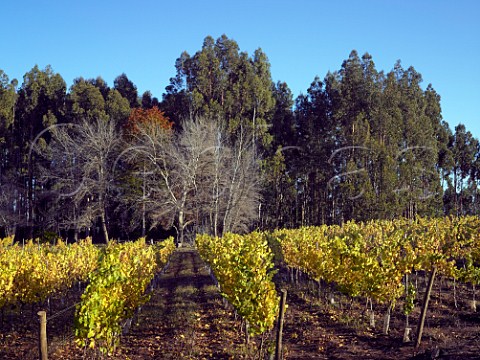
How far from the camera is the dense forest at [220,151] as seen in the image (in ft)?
100

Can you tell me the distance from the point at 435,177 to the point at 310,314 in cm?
2898

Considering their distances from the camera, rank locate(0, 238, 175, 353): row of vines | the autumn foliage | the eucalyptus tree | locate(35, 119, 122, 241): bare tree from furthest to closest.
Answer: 1. the eucalyptus tree
2. the autumn foliage
3. locate(35, 119, 122, 241): bare tree
4. locate(0, 238, 175, 353): row of vines

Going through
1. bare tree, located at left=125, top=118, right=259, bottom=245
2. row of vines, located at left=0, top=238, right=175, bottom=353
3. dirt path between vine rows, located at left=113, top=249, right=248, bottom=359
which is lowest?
dirt path between vine rows, located at left=113, top=249, right=248, bottom=359

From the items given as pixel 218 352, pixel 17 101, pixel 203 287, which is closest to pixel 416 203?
pixel 203 287

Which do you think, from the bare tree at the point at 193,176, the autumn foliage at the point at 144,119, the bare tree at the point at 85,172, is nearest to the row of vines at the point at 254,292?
the bare tree at the point at 193,176

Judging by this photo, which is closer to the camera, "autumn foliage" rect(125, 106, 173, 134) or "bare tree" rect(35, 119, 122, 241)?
"bare tree" rect(35, 119, 122, 241)

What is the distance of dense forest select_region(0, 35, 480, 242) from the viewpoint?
3048 cm

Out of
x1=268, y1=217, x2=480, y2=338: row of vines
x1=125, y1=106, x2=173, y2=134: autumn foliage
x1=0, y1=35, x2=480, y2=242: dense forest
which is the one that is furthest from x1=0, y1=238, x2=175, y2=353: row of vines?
x1=125, y1=106, x2=173, y2=134: autumn foliage

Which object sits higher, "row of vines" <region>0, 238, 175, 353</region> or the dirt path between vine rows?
"row of vines" <region>0, 238, 175, 353</region>

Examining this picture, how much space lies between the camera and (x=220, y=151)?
29672 mm

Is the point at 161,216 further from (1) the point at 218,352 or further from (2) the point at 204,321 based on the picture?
(1) the point at 218,352

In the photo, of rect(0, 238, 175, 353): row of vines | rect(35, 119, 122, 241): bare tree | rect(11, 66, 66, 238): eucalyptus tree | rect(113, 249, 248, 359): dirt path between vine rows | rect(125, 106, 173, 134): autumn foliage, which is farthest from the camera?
rect(11, 66, 66, 238): eucalyptus tree

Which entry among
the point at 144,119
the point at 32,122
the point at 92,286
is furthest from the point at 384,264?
the point at 32,122

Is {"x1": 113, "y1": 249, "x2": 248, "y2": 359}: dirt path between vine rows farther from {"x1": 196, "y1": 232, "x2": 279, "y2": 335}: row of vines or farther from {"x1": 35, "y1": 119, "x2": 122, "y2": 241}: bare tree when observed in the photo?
{"x1": 35, "y1": 119, "x2": 122, "y2": 241}: bare tree
